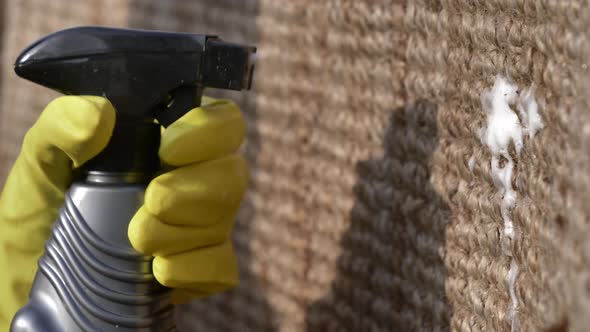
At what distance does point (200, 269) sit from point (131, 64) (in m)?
0.11

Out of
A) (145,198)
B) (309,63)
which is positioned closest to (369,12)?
(309,63)

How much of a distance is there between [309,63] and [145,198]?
190 mm

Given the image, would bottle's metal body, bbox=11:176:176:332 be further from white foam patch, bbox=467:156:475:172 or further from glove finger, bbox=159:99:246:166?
white foam patch, bbox=467:156:475:172

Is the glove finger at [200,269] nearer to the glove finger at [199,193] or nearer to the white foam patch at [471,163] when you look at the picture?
the glove finger at [199,193]

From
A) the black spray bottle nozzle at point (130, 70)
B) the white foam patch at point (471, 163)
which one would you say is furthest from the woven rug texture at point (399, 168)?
the black spray bottle nozzle at point (130, 70)

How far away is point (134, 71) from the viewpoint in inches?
16.0

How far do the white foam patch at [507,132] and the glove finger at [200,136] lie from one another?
126mm

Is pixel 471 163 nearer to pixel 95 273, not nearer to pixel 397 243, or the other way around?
pixel 397 243

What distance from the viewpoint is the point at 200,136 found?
1.36 ft

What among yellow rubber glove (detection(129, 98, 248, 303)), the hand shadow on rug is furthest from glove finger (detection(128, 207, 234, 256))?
the hand shadow on rug

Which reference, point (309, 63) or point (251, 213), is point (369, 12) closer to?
point (309, 63)

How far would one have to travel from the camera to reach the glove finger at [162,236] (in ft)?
1.32

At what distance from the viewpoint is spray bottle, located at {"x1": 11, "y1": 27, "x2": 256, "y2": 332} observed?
40cm

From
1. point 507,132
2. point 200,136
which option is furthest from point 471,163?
point 200,136
